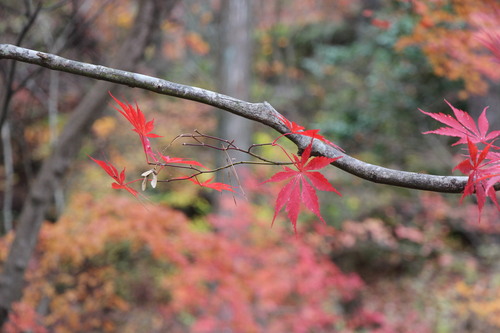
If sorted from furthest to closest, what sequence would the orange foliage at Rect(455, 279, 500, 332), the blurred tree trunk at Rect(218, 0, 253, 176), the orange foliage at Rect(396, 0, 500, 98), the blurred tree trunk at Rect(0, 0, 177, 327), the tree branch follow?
the blurred tree trunk at Rect(218, 0, 253, 176), the orange foliage at Rect(455, 279, 500, 332), the orange foliage at Rect(396, 0, 500, 98), the blurred tree trunk at Rect(0, 0, 177, 327), the tree branch

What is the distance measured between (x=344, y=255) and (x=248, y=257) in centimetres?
344

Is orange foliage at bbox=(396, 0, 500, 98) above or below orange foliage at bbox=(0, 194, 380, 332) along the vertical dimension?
above

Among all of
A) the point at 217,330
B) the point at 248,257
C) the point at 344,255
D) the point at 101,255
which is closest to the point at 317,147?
the point at 248,257

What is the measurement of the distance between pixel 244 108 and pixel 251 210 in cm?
363

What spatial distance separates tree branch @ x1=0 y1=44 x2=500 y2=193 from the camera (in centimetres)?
107

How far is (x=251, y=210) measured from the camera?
4.66 metres

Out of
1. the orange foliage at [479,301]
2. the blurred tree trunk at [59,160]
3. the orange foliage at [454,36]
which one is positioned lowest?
the orange foliage at [479,301]

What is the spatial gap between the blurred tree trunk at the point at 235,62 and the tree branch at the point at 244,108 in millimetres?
4835

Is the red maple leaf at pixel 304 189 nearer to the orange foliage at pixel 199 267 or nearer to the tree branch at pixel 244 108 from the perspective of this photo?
the tree branch at pixel 244 108

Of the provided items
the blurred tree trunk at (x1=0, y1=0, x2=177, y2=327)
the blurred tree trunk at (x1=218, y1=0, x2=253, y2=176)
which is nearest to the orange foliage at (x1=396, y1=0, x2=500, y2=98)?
the blurred tree trunk at (x1=0, y1=0, x2=177, y2=327)

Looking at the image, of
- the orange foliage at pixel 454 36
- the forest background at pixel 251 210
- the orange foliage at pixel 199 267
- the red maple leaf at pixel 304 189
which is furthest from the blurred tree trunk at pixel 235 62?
the red maple leaf at pixel 304 189

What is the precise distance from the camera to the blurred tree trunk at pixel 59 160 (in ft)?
9.96

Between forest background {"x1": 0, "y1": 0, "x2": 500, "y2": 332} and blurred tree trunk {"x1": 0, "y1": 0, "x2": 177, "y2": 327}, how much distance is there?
50mm

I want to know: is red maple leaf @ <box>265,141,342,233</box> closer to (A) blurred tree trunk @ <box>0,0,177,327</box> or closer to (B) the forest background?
(B) the forest background
